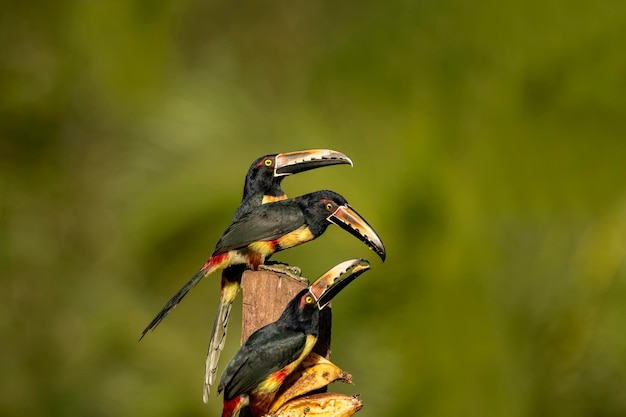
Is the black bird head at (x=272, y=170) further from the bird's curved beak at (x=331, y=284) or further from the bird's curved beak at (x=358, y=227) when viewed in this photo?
the bird's curved beak at (x=331, y=284)

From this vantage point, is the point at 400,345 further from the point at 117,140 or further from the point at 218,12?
the point at 218,12

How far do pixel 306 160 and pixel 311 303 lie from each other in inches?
29.8

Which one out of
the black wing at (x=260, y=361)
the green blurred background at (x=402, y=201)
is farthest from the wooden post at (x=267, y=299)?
the green blurred background at (x=402, y=201)

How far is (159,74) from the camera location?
9188 mm

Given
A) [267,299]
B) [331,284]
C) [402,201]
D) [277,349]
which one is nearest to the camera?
[277,349]

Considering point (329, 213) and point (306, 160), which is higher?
point (306, 160)

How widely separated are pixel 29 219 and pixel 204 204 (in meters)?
2.93

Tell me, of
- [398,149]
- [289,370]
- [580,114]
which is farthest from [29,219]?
[289,370]

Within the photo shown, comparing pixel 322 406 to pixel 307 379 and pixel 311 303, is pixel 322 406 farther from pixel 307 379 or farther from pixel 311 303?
pixel 311 303

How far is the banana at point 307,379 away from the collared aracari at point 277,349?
0.08 metres

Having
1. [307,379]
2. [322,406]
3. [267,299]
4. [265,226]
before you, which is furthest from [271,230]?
[322,406]

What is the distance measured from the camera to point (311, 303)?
4.25 metres

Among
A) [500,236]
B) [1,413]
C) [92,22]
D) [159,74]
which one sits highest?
Answer: [92,22]

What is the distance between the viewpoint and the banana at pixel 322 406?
4.24 meters
